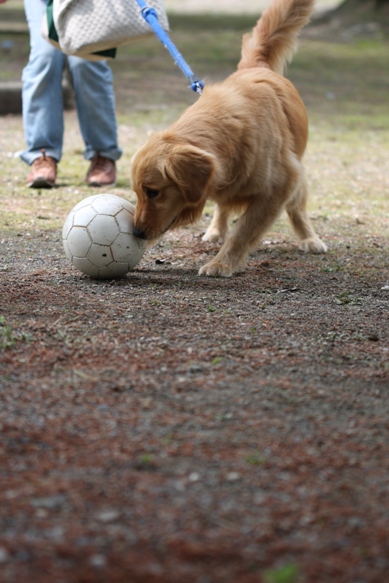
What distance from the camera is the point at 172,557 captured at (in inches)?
82.9

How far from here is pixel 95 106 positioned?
7.55 m

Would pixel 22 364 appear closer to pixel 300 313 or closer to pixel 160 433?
pixel 160 433

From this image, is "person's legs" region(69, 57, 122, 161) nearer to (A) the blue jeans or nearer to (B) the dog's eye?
(A) the blue jeans

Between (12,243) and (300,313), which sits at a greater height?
(300,313)

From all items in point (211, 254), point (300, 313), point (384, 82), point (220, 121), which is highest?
point (220, 121)

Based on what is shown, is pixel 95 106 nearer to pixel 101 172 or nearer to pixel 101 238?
pixel 101 172

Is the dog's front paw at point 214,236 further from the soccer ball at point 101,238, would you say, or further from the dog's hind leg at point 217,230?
the soccer ball at point 101,238

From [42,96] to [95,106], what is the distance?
0.51 metres

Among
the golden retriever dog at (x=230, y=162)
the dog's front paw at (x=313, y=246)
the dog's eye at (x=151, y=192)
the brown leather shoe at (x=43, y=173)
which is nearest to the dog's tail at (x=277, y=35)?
the golden retriever dog at (x=230, y=162)

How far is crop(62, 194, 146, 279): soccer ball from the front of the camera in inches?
188

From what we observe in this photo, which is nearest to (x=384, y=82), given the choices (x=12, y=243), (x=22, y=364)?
(x=12, y=243)

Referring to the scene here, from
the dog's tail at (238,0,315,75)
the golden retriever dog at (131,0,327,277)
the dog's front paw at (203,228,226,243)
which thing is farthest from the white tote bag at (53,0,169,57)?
the dog's front paw at (203,228,226,243)

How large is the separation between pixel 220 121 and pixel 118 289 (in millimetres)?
1187

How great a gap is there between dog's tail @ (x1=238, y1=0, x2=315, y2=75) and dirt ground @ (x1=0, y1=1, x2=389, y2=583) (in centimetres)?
184
